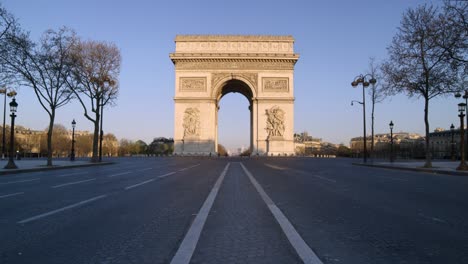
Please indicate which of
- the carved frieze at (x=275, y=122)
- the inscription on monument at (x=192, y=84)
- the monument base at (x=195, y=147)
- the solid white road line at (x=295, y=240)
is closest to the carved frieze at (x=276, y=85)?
the carved frieze at (x=275, y=122)

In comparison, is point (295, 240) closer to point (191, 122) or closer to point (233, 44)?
point (191, 122)

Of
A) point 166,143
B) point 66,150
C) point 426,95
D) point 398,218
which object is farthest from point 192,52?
point 166,143

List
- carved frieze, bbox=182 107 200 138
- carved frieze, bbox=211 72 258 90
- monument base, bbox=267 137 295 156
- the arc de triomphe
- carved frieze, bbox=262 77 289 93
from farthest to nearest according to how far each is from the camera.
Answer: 1. carved frieze, bbox=262 77 289 93
2. carved frieze, bbox=211 72 258 90
3. the arc de triomphe
4. carved frieze, bbox=182 107 200 138
5. monument base, bbox=267 137 295 156

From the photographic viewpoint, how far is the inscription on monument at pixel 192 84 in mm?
56594

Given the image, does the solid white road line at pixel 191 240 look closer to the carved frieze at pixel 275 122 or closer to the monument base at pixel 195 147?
the monument base at pixel 195 147

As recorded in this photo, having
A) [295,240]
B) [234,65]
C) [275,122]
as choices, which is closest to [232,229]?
[295,240]

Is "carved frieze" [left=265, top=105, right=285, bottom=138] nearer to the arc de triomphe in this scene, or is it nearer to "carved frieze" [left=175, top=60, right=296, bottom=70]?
the arc de triomphe

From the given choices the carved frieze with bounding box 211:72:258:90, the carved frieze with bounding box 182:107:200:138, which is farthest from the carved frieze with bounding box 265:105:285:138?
the carved frieze with bounding box 182:107:200:138

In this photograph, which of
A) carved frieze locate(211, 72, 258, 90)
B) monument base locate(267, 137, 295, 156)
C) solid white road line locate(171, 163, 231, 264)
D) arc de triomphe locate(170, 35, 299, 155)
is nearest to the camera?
solid white road line locate(171, 163, 231, 264)

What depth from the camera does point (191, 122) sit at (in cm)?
5544

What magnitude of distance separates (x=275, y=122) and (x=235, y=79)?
28.5ft

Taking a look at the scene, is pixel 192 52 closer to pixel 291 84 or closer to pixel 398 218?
pixel 291 84

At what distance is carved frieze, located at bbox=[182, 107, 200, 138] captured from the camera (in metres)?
55.4

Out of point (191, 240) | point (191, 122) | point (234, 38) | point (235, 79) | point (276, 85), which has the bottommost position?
point (191, 240)
